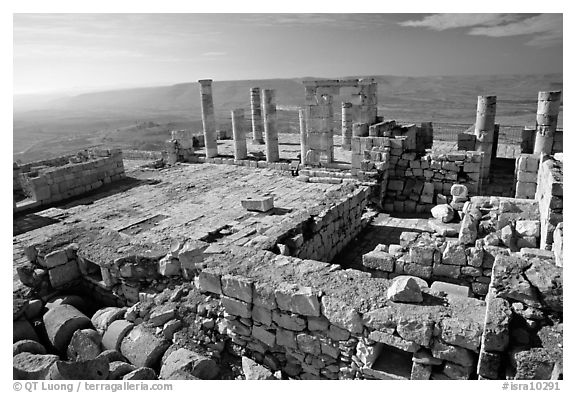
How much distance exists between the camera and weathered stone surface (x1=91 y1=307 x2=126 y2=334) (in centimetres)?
599

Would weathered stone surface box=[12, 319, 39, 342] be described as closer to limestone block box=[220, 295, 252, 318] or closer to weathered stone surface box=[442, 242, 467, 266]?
limestone block box=[220, 295, 252, 318]

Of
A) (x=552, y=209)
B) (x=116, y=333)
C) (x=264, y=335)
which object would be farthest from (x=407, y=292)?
Answer: (x=116, y=333)

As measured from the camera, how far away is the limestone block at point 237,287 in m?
→ 5.04

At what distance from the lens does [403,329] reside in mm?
4066

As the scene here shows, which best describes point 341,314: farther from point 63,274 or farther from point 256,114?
point 256,114

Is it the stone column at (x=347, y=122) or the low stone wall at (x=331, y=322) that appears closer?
the low stone wall at (x=331, y=322)

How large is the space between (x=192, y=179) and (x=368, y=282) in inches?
522

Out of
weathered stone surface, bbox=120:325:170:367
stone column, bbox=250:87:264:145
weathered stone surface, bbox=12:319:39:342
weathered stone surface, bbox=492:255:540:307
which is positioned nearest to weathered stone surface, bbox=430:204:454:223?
weathered stone surface, bbox=492:255:540:307

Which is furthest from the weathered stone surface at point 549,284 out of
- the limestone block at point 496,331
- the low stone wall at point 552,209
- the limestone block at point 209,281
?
the limestone block at point 209,281

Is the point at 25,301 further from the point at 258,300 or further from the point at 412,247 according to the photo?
the point at 412,247

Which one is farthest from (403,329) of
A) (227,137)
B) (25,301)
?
(227,137)

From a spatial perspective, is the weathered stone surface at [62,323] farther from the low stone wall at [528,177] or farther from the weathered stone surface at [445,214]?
the low stone wall at [528,177]

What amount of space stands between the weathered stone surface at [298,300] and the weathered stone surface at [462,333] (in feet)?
4.52

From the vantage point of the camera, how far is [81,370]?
14.6 feet
